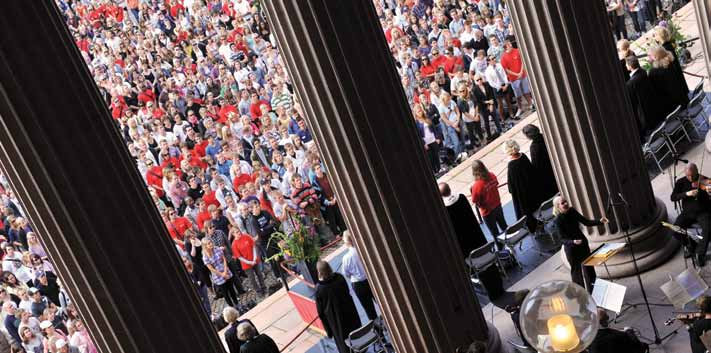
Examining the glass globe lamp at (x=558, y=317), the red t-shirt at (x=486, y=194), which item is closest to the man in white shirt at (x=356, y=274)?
the red t-shirt at (x=486, y=194)

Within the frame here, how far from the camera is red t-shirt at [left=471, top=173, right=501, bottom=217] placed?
14.2 meters

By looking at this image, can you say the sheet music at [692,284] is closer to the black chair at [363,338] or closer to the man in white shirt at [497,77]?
the black chair at [363,338]

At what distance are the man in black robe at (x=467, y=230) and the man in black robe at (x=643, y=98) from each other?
3.96m

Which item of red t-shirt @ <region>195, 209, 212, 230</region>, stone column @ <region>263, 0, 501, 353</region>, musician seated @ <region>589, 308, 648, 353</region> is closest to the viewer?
stone column @ <region>263, 0, 501, 353</region>

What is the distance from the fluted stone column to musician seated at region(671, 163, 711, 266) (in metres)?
0.55

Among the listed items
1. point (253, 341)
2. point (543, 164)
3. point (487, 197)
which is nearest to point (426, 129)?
point (487, 197)

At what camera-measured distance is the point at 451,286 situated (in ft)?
33.8

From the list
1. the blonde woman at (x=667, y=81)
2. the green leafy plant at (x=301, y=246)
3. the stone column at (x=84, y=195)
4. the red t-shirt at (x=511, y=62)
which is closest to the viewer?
the stone column at (x=84, y=195)

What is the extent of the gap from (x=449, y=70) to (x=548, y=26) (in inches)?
359

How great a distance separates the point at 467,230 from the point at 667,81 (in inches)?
187

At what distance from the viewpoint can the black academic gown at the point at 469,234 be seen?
1302 centimetres

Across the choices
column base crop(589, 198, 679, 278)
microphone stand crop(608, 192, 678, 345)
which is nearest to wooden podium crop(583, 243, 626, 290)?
microphone stand crop(608, 192, 678, 345)

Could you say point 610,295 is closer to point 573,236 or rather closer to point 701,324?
point 701,324

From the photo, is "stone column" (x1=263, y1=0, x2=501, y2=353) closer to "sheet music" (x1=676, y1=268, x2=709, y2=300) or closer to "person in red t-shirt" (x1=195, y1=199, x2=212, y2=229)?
"sheet music" (x1=676, y1=268, x2=709, y2=300)
